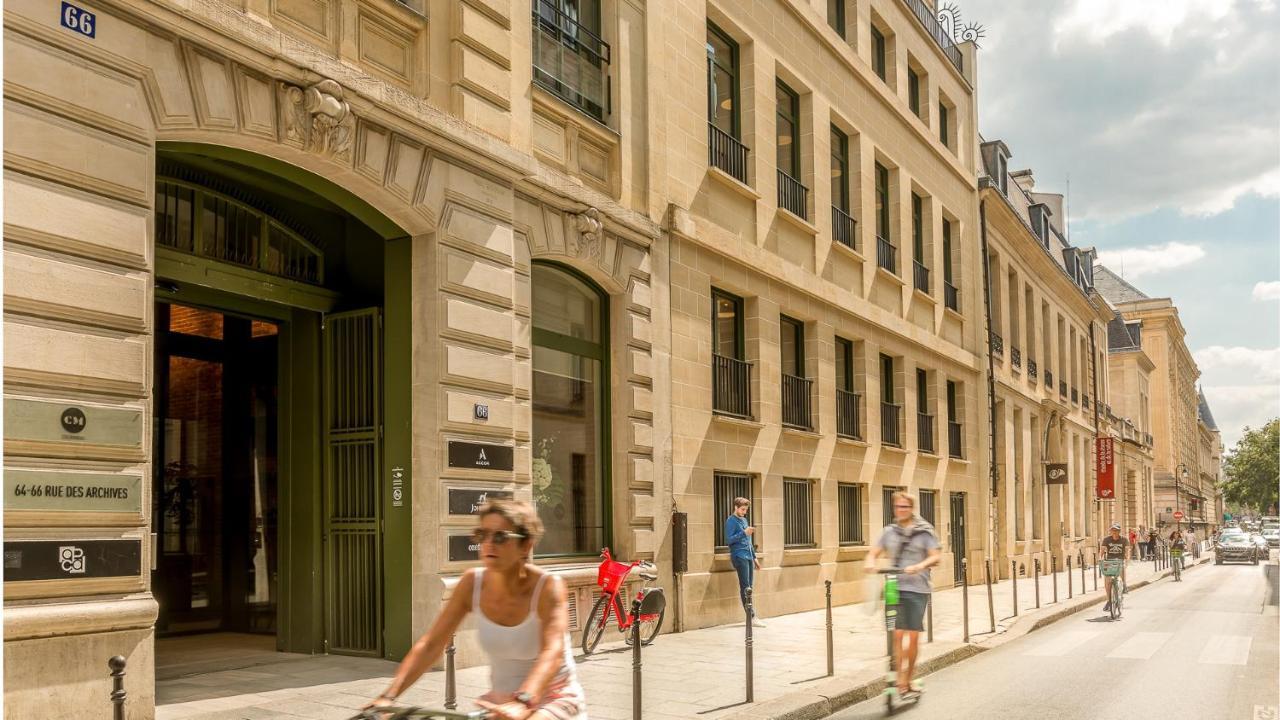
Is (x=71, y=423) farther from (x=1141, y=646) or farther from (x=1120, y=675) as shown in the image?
(x=1141, y=646)

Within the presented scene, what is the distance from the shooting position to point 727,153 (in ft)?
59.7

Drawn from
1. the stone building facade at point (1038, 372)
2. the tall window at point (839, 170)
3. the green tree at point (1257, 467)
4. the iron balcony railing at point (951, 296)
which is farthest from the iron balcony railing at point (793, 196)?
the green tree at point (1257, 467)

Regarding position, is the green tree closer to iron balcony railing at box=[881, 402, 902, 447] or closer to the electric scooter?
iron balcony railing at box=[881, 402, 902, 447]

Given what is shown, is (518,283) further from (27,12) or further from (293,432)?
(27,12)

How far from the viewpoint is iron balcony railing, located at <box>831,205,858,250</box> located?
22109 mm

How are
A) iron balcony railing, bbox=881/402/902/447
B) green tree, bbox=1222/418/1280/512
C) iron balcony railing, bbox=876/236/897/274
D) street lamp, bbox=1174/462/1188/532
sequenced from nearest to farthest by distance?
iron balcony railing, bbox=881/402/902/447 → iron balcony railing, bbox=876/236/897/274 → street lamp, bbox=1174/462/1188/532 → green tree, bbox=1222/418/1280/512

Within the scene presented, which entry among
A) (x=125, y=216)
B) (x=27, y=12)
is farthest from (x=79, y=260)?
(x=27, y=12)

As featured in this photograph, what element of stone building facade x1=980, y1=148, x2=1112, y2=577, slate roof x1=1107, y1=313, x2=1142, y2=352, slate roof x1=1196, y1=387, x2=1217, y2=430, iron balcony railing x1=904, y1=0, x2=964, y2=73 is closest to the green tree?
slate roof x1=1196, y1=387, x2=1217, y2=430

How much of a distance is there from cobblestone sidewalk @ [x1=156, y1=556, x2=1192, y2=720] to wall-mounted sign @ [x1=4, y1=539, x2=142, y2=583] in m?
1.31

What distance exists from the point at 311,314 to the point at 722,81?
875 cm

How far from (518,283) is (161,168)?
3803 millimetres

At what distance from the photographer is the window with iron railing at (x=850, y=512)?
21.7 meters

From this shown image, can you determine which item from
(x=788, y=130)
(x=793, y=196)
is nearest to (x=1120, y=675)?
(x=793, y=196)

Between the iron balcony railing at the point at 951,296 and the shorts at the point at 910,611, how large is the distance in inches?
752
